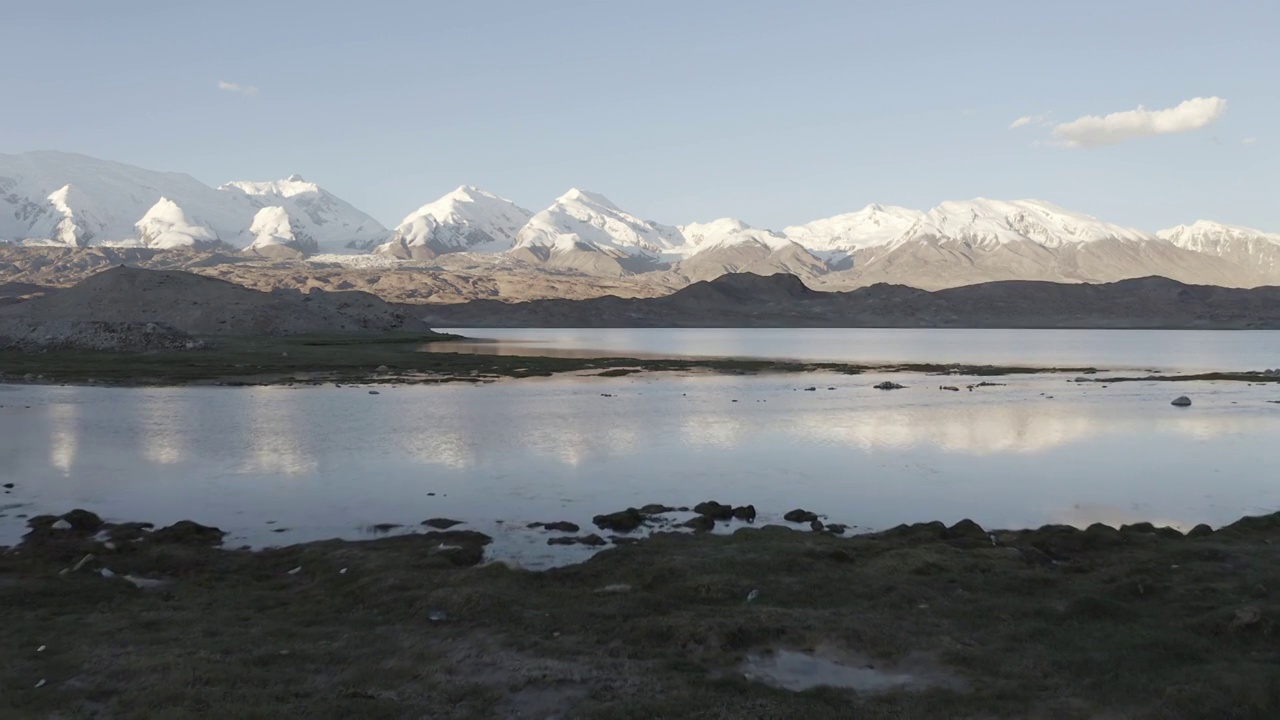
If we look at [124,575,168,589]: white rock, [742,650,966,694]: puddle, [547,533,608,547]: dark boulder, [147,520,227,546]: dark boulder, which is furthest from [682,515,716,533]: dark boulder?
[124,575,168,589]: white rock

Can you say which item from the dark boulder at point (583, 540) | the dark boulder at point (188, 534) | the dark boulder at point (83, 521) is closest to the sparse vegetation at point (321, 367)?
the dark boulder at point (83, 521)

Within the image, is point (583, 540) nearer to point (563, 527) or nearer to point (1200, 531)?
point (563, 527)

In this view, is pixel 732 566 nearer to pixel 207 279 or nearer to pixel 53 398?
pixel 53 398

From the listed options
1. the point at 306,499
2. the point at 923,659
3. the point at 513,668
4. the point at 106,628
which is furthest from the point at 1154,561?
the point at 306,499

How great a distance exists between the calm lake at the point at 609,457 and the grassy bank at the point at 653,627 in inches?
136

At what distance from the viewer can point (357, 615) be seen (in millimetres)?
15938

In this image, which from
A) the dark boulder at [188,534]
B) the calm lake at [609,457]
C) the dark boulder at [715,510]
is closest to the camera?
the dark boulder at [188,534]

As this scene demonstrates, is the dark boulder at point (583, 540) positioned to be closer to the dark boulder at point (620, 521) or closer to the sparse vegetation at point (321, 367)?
the dark boulder at point (620, 521)

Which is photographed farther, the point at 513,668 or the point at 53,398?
the point at 53,398

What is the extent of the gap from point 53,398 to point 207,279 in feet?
403

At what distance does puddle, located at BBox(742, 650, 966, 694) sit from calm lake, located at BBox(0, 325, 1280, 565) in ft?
25.9

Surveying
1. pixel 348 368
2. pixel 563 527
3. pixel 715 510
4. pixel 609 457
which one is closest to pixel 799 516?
pixel 715 510

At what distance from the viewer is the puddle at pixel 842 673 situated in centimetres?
1277

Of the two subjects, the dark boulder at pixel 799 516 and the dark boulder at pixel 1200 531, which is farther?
the dark boulder at pixel 799 516
